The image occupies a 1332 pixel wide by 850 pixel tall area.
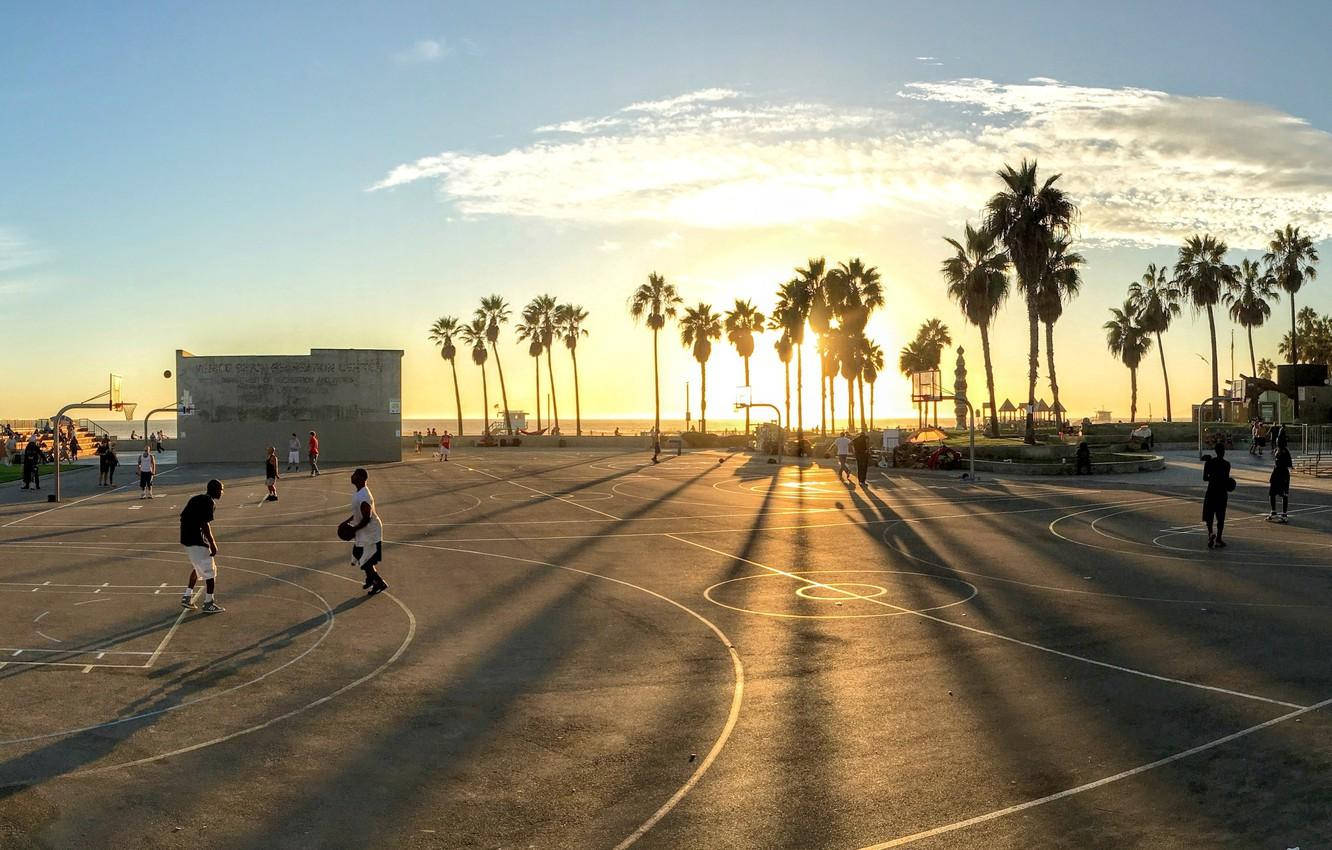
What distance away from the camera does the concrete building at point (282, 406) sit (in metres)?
58.4

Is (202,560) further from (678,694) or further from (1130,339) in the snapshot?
(1130,339)

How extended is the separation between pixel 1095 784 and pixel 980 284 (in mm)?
58973

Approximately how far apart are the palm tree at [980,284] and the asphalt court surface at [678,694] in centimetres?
4225

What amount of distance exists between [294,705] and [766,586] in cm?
900

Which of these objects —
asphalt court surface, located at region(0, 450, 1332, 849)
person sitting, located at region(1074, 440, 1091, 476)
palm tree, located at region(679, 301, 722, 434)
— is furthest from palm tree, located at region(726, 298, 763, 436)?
asphalt court surface, located at region(0, 450, 1332, 849)

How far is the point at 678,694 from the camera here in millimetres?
10641

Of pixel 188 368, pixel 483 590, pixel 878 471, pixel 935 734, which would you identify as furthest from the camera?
pixel 188 368

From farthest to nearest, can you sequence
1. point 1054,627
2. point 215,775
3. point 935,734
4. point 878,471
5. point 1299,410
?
point 1299,410 → point 878,471 → point 1054,627 → point 935,734 → point 215,775

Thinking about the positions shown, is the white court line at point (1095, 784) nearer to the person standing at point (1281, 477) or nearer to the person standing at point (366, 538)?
the person standing at point (366, 538)

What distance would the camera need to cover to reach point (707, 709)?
10.1 meters

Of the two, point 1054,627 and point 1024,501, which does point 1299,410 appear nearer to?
point 1024,501

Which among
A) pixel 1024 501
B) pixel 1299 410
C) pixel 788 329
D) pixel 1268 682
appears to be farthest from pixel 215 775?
pixel 1299 410

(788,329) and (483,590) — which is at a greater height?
(788,329)

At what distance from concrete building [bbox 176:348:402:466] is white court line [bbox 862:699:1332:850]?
178ft
